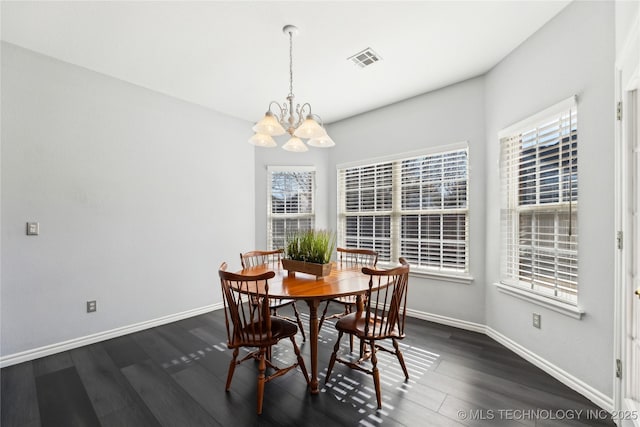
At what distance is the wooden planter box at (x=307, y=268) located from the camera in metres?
2.34

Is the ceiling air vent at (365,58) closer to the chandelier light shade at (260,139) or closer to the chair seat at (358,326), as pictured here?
the chandelier light shade at (260,139)

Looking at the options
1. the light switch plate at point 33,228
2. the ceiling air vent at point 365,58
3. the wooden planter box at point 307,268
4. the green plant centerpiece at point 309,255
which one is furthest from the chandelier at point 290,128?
the light switch plate at point 33,228

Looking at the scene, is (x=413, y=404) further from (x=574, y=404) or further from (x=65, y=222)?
(x=65, y=222)

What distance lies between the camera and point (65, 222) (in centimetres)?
276

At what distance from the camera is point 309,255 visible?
7.97ft

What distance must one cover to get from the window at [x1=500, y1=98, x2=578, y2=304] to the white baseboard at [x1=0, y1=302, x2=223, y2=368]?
3.76m

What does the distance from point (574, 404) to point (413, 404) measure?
3.54 feet

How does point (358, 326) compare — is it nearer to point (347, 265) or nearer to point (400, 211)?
point (347, 265)

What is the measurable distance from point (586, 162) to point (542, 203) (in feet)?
1.64

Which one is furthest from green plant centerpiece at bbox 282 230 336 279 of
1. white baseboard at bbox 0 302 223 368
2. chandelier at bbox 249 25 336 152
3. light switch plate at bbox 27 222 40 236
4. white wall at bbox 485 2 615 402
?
light switch plate at bbox 27 222 40 236

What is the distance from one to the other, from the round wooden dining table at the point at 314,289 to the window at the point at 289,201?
2049 millimetres

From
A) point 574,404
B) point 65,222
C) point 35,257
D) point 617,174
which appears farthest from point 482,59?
point 35,257

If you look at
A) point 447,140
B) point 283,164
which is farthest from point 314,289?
point 283,164

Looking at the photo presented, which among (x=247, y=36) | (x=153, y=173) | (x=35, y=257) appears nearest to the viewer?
(x=247, y=36)
